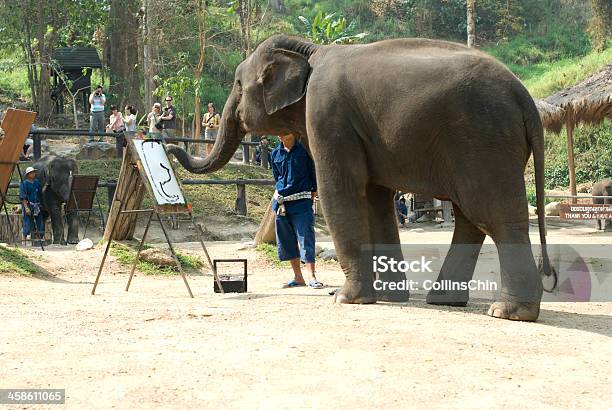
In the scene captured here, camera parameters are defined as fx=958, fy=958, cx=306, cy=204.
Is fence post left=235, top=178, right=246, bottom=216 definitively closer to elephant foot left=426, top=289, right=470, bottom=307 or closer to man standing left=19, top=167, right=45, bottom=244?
man standing left=19, top=167, right=45, bottom=244

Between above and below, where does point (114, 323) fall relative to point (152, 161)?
below

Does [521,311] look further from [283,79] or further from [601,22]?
[601,22]

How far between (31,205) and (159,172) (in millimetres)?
7201

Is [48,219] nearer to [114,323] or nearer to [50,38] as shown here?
[114,323]

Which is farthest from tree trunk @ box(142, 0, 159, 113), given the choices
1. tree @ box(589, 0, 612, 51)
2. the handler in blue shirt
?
tree @ box(589, 0, 612, 51)

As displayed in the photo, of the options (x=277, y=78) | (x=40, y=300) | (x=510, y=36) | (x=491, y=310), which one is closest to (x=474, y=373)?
(x=491, y=310)

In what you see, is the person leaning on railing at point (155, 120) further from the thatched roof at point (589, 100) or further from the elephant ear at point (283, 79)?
the elephant ear at point (283, 79)

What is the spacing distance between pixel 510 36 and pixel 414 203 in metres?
24.5

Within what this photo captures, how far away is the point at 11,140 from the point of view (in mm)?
11820

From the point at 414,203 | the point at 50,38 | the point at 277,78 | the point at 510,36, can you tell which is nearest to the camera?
the point at 277,78

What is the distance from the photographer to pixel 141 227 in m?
19.1

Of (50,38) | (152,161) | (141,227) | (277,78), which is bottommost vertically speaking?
(141,227)

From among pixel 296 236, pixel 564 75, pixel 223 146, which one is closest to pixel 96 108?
pixel 296 236

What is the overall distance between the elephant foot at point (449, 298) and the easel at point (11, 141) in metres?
5.90
